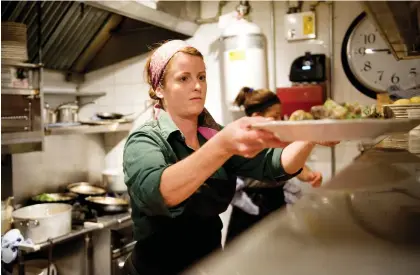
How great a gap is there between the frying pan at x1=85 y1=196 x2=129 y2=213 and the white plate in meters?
2.04

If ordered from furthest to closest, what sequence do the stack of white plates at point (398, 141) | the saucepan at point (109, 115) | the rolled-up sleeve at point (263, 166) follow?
1. the saucepan at point (109, 115)
2. the stack of white plates at point (398, 141)
3. the rolled-up sleeve at point (263, 166)

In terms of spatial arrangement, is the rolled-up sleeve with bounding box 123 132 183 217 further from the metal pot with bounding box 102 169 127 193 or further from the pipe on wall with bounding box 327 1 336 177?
the metal pot with bounding box 102 169 127 193

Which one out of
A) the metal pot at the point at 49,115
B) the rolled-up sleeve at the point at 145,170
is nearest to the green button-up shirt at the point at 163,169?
the rolled-up sleeve at the point at 145,170

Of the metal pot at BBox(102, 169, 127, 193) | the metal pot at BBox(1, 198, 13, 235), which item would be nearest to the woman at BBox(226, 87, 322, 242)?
the metal pot at BBox(102, 169, 127, 193)

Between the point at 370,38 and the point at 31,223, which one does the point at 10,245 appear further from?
the point at 370,38

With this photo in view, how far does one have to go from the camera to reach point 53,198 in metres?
2.63

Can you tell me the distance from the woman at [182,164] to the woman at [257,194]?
111 centimetres

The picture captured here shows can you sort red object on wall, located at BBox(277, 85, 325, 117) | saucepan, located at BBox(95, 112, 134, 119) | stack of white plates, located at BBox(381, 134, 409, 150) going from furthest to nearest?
saucepan, located at BBox(95, 112, 134, 119) < red object on wall, located at BBox(277, 85, 325, 117) < stack of white plates, located at BBox(381, 134, 409, 150)

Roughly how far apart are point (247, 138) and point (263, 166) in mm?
441

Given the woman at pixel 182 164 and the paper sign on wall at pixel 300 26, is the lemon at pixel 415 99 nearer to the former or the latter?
the woman at pixel 182 164

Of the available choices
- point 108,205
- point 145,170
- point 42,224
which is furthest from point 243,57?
point 145,170

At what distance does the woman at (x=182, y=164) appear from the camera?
799 mm

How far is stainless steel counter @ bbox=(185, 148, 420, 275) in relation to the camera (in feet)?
2.17

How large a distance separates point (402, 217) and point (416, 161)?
0.49 meters
